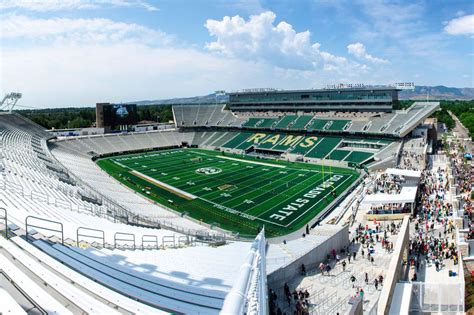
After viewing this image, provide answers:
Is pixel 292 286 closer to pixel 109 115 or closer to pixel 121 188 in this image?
pixel 121 188

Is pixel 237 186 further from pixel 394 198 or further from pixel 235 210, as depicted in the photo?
pixel 394 198

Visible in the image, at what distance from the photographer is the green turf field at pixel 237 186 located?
27250 mm

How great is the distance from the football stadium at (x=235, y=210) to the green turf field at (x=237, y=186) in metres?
0.19

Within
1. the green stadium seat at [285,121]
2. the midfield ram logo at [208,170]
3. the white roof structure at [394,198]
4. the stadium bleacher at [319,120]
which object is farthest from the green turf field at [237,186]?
the green stadium seat at [285,121]

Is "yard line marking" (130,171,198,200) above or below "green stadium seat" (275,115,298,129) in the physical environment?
below

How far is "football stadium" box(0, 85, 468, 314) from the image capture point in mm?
6402

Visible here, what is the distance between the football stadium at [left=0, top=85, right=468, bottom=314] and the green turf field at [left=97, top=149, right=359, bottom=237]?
193mm

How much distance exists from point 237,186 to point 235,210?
7.18 meters

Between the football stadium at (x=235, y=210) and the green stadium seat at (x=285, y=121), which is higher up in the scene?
the green stadium seat at (x=285, y=121)

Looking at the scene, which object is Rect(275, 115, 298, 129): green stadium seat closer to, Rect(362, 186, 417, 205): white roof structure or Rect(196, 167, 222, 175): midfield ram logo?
Rect(196, 167, 222, 175): midfield ram logo

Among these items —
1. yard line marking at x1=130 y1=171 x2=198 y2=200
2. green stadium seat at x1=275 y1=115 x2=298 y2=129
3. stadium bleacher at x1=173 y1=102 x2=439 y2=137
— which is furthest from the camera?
green stadium seat at x1=275 y1=115 x2=298 y2=129

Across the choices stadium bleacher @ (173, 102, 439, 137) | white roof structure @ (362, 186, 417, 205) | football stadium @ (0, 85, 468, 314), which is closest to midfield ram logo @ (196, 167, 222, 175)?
football stadium @ (0, 85, 468, 314)

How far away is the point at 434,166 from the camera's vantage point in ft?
129

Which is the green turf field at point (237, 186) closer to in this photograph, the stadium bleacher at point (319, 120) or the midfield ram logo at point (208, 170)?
the midfield ram logo at point (208, 170)
